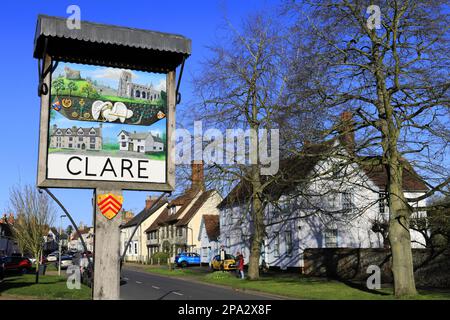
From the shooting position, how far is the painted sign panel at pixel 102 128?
7715 millimetres

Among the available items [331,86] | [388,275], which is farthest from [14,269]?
[331,86]

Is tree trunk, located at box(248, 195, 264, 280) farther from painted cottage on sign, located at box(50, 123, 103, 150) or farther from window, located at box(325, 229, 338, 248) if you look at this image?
painted cottage on sign, located at box(50, 123, 103, 150)

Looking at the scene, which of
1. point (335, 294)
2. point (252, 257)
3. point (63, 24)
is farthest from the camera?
point (252, 257)

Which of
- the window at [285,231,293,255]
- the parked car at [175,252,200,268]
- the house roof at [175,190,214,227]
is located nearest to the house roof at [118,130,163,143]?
the window at [285,231,293,255]

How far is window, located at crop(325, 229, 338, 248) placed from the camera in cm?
4003

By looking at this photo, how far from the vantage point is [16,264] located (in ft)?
133

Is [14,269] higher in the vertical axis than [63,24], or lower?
lower

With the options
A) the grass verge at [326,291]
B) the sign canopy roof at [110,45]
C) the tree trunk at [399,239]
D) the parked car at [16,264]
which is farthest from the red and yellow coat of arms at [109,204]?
the parked car at [16,264]

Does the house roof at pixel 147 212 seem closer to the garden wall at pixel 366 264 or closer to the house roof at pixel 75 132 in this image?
the house roof at pixel 75 132

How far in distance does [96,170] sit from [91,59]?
172cm

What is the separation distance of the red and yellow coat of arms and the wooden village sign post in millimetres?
15

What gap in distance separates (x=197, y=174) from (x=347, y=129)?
11.9 m
